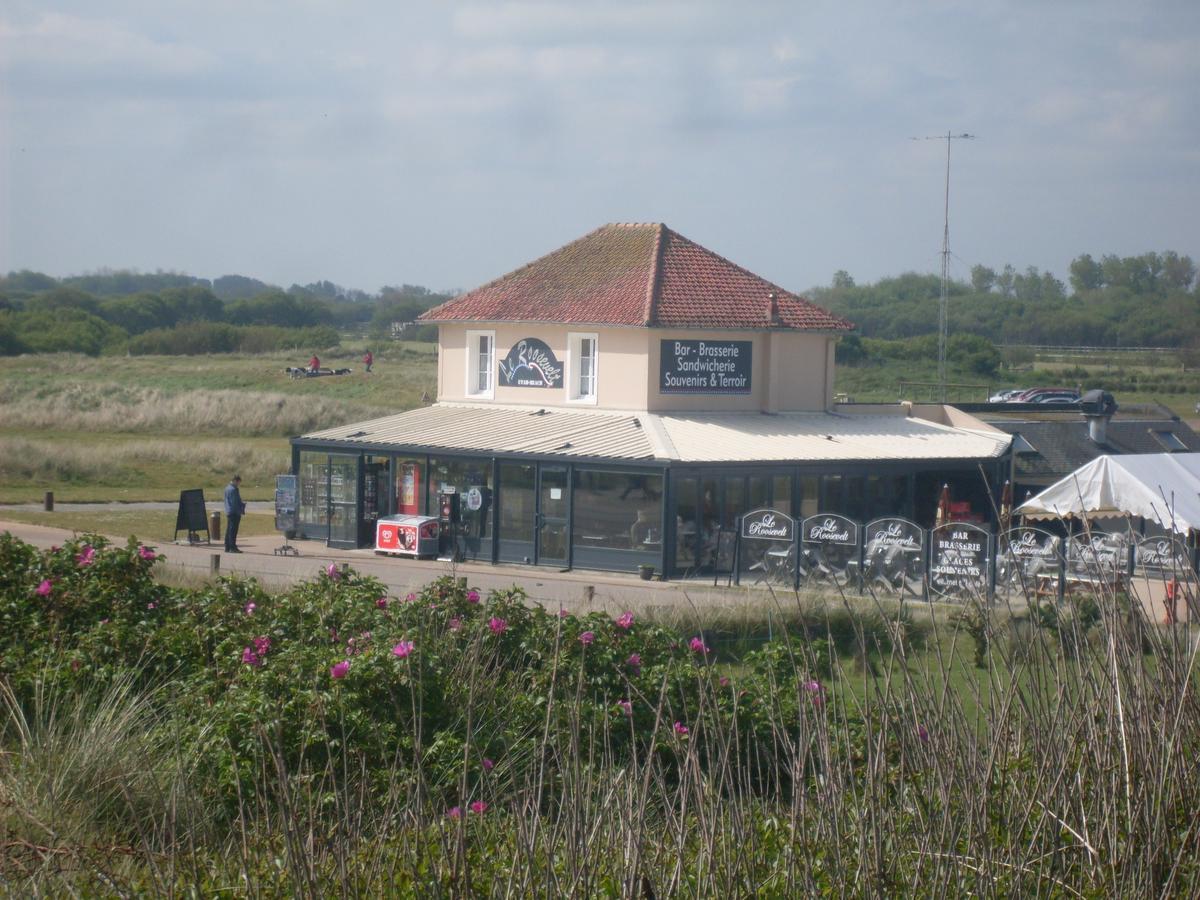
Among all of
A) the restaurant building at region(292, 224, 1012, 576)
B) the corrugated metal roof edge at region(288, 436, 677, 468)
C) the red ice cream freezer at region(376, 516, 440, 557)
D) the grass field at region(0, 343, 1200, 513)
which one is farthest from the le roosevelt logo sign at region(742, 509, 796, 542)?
the grass field at region(0, 343, 1200, 513)

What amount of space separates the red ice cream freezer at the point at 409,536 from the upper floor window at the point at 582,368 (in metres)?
4.60

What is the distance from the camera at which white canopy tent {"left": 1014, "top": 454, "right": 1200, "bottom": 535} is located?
21.7 meters

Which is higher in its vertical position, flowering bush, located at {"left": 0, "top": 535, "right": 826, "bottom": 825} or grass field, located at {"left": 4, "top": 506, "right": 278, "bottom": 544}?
flowering bush, located at {"left": 0, "top": 535, "right": 826, "bottom": 825}

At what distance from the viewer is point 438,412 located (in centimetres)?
3262

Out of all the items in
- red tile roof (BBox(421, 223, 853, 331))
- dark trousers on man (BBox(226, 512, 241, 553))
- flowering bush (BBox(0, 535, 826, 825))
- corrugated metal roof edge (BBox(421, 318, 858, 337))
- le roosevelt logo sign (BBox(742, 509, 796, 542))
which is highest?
red tile roof (BBox(421, 223, 853, 331))

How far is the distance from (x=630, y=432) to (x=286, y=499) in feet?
27.0

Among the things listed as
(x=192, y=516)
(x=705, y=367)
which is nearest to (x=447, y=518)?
(x=192, y=516)

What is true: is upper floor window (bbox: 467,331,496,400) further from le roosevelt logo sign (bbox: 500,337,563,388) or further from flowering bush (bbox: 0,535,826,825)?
flowering bush (bbox: 0,535,826,825)

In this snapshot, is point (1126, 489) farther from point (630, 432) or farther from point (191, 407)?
point (191, 407)

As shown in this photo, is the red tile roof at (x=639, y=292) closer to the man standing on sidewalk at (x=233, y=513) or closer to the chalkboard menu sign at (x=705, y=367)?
the chalkboard menu sign at (x=705, y=367)

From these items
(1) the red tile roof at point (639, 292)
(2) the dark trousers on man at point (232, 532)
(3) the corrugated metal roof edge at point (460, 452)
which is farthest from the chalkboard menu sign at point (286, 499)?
(1) the red tile roof at point (639, 292)

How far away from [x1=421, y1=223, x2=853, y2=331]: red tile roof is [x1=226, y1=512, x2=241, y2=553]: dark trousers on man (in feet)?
25.4

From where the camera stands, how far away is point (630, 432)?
28.5 m

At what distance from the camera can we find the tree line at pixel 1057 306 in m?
96.6
